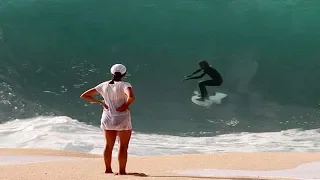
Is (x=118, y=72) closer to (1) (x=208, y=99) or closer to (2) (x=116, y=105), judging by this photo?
(2) (x=116, y=105)

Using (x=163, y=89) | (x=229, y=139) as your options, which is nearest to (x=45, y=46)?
(x=163, y=89)

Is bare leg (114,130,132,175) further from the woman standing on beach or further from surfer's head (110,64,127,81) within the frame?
surfer's head (110,64,127,81)

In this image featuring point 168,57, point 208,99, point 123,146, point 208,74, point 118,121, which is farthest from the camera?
point 168,57

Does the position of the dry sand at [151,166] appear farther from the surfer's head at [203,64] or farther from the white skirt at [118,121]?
the surfer's head at [203,64]

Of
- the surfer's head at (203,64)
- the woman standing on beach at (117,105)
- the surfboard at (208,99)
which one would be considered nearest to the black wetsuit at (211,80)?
the surfer's head at (203,64)

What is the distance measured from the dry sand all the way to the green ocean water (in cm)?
670

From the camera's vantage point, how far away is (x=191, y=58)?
22.5 m

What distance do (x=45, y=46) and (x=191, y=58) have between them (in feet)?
16.8

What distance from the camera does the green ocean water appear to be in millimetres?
17266

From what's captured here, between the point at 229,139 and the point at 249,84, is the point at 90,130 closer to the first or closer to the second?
the point at 229,139

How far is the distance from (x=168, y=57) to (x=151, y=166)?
49.5 ft

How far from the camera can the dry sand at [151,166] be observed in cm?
612

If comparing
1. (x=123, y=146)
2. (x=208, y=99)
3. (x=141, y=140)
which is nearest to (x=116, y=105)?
(x=123, y=146)

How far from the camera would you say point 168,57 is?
2245 cm
